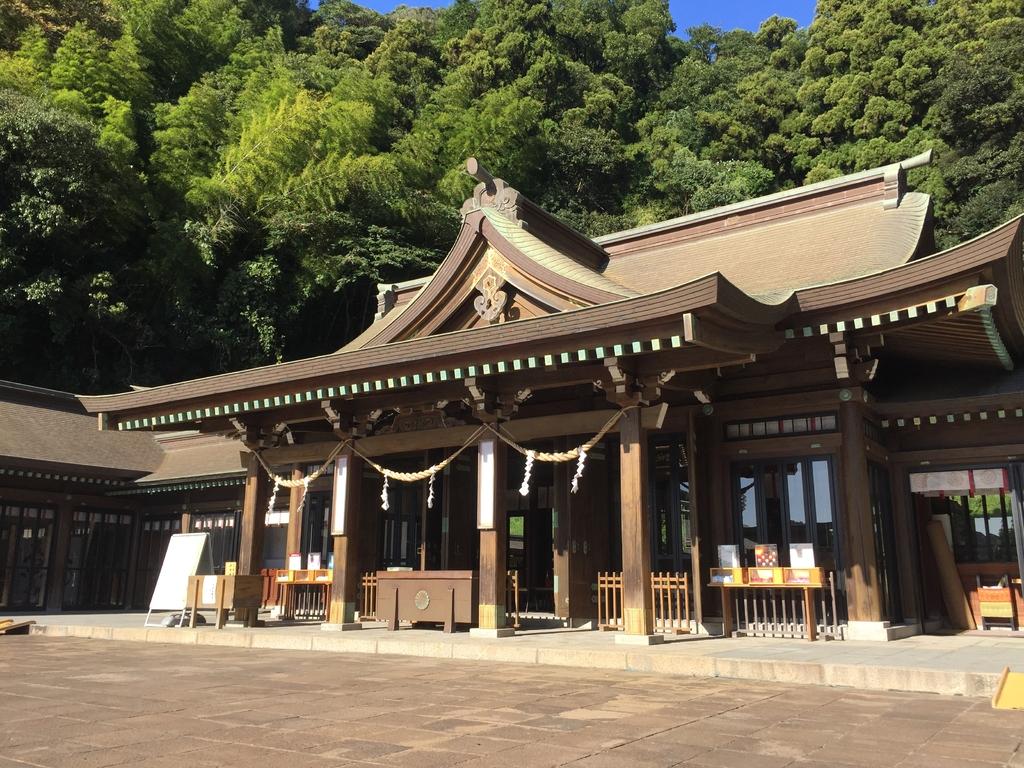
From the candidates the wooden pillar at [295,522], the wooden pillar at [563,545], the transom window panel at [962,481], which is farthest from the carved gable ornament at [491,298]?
the transom window panel at [962,481]

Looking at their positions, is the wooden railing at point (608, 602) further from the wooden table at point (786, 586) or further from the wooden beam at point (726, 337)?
the wooden beam at point (726, 337)

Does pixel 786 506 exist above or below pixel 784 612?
above

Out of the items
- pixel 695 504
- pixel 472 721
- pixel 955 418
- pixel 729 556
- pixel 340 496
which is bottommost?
pixel 472 721

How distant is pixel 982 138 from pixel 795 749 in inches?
1569

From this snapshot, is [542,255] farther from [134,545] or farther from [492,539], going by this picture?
[134,545]

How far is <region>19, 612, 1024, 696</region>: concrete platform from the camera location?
638 cm

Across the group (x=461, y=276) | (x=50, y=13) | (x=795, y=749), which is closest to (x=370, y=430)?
(x=461, y=276)

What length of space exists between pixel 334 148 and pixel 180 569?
22.1 metres

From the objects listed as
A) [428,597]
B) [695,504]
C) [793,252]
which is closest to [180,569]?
[428,597]

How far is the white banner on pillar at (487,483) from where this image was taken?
10295mm

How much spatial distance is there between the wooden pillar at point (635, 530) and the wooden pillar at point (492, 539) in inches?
73.2

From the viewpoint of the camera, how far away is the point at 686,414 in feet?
35.1

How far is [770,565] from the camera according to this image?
31.7 ft

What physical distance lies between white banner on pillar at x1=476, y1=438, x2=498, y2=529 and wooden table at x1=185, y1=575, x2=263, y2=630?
14.0 feet
